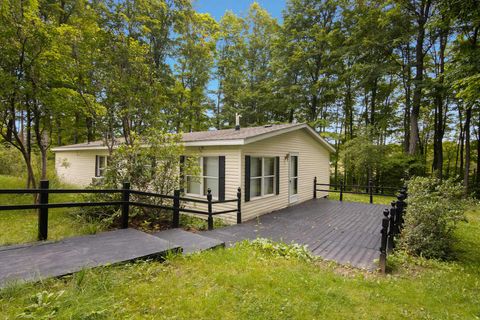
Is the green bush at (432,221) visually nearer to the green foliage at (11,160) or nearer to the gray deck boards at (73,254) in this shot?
the gray deck boards at (73,254)

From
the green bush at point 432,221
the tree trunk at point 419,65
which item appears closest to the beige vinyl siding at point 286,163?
the green bush at point 432,221

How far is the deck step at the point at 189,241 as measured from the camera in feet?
13.3

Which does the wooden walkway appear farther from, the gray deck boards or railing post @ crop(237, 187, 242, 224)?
the gray deck boards

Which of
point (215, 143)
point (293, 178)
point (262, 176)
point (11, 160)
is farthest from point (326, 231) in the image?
point (11, 160)

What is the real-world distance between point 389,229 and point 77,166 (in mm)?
16803

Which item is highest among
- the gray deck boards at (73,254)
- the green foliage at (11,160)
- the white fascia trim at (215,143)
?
the white fascia trim at (215,143)

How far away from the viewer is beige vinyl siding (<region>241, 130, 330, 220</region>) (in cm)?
761

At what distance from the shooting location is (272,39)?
19.6 m

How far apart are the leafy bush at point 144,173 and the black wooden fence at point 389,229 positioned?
4846mm

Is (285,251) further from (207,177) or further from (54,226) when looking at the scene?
(54,226)

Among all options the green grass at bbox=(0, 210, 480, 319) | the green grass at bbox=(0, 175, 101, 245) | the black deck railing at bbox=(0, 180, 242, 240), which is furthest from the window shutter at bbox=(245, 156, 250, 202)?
the green grass at bbox=(0, 175, 101, 245)

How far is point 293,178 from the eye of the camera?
9.73 m

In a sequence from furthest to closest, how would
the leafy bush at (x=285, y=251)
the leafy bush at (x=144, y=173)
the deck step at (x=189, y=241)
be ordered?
the leafy bush at (x=144, y=173), the leafy bush at (x=285, y=251), the deck step at (x=189, y=241)

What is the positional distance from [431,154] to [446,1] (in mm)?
18793
